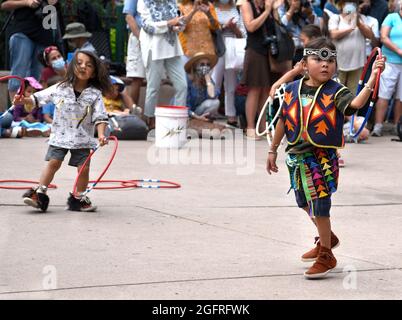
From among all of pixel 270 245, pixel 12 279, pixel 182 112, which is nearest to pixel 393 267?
pixel 270 245

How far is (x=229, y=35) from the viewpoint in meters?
14.5

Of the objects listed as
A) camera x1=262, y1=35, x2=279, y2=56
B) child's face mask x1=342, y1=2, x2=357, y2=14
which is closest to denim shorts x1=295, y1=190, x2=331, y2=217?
camera x1=262, y1=35, x2=279, y2=56

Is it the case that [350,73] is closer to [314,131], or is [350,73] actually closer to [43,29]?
[43,29]

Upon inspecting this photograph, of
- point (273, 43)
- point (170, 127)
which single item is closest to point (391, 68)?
point (273, 43)

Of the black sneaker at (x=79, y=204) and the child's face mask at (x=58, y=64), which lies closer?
the black sneaker at (x=79, y=204)

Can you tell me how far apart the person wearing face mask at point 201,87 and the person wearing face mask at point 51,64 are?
5.79 ft

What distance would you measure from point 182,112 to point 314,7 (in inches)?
152

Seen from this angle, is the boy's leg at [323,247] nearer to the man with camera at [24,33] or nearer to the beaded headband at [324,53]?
the beaded headband at [324,53]

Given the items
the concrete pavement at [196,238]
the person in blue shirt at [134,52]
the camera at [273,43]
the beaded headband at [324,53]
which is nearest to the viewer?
the concrete pavement at [196,238]

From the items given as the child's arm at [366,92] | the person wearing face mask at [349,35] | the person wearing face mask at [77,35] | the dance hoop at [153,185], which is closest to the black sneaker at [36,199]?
the dance hoop at [153,185]

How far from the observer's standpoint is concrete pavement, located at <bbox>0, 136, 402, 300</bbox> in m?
5.77

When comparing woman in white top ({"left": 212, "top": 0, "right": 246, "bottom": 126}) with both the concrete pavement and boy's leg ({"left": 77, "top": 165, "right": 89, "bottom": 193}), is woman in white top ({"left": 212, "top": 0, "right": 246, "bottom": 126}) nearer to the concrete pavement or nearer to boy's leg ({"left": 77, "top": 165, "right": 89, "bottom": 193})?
the concrete pavement

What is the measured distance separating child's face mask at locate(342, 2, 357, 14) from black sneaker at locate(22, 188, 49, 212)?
280 inches

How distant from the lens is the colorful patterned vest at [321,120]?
6.21 m
